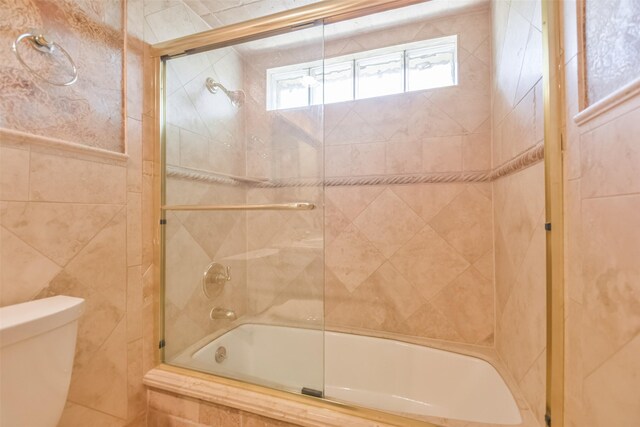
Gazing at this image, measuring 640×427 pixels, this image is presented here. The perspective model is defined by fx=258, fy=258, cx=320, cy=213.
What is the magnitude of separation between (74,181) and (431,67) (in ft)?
6.18

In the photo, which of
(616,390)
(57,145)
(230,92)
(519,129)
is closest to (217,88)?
(230,92)

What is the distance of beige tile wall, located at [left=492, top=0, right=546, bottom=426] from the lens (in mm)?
820

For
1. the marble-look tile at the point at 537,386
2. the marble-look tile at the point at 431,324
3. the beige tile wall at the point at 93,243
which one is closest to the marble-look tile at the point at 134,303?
the beige tile wall at the point at 93,243

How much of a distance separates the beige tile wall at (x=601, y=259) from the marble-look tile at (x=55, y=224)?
1.48 meters

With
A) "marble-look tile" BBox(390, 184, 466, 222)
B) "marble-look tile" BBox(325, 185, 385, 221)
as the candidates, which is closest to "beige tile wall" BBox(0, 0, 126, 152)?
"marble-look tile" BBox(325, 185, 385, 221)

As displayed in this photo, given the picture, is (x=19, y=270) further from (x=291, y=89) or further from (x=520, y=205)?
(x=520, y=205)

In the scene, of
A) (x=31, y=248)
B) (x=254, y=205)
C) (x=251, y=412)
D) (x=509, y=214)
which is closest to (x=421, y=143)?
(x=509, y=214)

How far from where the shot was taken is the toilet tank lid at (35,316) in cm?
61

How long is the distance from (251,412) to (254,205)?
0.81 metres

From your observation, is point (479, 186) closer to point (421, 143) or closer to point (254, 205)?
point (421, 143)

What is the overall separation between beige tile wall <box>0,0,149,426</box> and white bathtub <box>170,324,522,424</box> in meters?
0.26

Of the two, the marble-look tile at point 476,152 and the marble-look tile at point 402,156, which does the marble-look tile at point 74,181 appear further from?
Result: the marble-look tile at point 476,152

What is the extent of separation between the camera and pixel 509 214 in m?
1.13

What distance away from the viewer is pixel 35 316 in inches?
26.0
